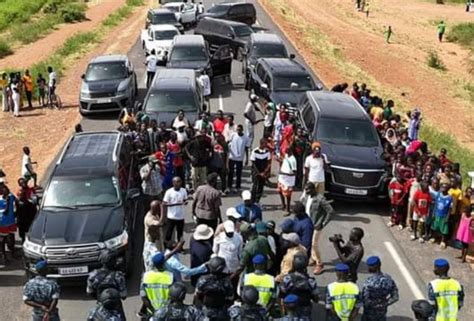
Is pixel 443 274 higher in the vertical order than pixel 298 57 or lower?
higher

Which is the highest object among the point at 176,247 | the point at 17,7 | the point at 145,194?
the point at 176,247

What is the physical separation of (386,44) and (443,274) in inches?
1450

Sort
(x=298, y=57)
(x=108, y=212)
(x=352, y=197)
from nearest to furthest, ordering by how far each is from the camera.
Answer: (x=108, y=212) → (x=352, y=197) → (x=298, y=57)

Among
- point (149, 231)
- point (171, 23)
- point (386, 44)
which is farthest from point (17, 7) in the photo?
point (149, 231)

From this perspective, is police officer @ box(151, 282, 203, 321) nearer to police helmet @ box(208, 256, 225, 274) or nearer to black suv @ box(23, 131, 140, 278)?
police helmet @ box(208, 256, 225, 274)

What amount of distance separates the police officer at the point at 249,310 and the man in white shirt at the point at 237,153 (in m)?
7.32

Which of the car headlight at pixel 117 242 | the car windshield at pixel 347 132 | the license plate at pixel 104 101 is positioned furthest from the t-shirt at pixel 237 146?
the license plate at pixel 104 101

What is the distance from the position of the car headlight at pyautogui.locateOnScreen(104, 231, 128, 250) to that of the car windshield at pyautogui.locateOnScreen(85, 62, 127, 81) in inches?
496

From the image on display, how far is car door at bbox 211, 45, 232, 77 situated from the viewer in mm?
25578

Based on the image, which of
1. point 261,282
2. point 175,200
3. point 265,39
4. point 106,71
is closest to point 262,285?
point 261,282

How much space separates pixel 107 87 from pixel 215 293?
15.3 metres

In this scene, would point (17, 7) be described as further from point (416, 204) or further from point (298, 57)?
point (416, 204)

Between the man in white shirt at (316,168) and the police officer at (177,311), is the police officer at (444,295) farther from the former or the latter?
the man in white shirt at (316,168)

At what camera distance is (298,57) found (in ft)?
112
